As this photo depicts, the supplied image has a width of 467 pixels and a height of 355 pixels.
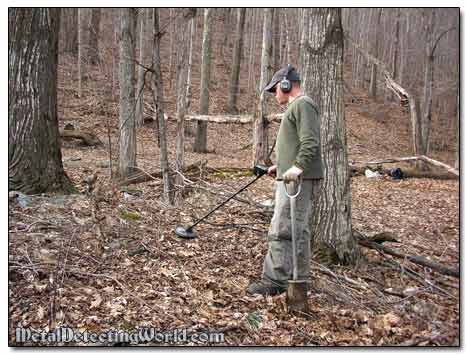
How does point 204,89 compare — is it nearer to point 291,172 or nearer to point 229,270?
point 229,270

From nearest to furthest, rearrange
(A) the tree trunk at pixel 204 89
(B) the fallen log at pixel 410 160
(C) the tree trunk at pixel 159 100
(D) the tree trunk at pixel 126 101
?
(B) the fallen log at pixel 410 160, (C) the tree trunk at pixel 159 100, (D) the tree trunk at pixel 126 101, (A) the tree trunk at pixel 204 89

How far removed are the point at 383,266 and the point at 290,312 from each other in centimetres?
89

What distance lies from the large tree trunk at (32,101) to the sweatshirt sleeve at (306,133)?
3.09m

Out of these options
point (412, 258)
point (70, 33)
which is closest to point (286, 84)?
point (412, 258)

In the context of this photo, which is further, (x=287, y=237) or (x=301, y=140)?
(x=287, y=237)

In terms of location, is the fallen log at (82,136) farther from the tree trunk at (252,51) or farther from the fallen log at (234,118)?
the tree trunk at (252,51)

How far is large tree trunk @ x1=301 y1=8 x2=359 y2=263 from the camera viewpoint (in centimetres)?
428

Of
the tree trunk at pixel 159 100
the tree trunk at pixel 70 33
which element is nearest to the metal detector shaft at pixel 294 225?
the tree trunk at pixel 159 100

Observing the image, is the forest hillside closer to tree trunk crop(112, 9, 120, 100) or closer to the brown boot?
the brown boot

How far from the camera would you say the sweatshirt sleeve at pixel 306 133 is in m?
3.42

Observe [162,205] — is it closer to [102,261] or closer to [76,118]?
[102,261]

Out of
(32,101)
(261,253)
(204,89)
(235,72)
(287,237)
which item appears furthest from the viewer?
(235,72)

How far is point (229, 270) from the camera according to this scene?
13.9ft

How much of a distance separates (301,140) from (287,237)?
0.83 m
